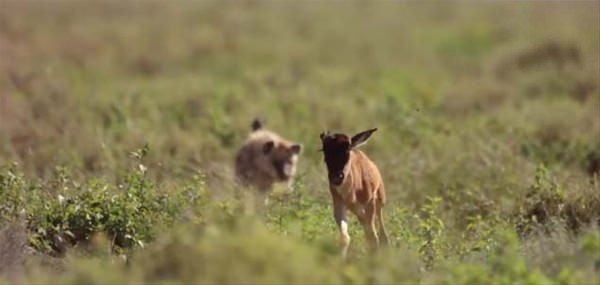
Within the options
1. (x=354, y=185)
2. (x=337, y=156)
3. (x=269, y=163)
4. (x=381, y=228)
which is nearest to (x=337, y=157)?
(x=337, y=156)

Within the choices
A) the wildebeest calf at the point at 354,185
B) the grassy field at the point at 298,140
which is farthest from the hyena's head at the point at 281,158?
the wildebeest calf at the point at 354,185

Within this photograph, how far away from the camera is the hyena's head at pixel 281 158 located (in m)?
16.2

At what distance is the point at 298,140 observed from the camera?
1883 centimetres

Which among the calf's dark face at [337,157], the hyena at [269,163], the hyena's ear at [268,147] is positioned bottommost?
the calf's dark face at [337,157]

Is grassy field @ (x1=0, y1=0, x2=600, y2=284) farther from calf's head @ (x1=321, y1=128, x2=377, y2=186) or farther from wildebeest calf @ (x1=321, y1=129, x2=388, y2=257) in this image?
calf's head @ (x1=321, y1=128, x2=377, y2=186)

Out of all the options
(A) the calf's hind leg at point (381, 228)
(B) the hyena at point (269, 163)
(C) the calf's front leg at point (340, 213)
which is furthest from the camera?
(B) the hyena at point (269, 163)

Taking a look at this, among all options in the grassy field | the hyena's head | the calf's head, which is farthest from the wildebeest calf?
the hyena's head

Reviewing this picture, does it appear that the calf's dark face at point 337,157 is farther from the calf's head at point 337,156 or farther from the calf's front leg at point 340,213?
the calf's front leg at point 340,213

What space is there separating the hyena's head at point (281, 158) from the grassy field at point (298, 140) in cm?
52

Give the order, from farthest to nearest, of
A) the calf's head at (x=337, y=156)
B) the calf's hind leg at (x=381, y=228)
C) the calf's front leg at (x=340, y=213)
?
the calf's hind leg at (x=381, y=228) → the calf's front leg at (x=340, y=213) → the calf's head at (x=337, y=156)

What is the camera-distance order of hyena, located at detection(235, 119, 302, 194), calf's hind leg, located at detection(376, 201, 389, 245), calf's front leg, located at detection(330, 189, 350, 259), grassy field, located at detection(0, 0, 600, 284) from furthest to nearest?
hyena, located at detection(235, 119, 302, 194) < calf's hind leg, located at detection(376, 201, 389, 245) < calf's front leg, located at detection(330, 189, 350, 259) < grassy field, located at detection(0, 0, 600, 284)

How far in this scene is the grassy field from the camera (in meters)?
8.78

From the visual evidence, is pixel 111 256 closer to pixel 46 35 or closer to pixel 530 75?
pixel 530 75

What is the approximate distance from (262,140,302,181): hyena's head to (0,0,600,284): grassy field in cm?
52
